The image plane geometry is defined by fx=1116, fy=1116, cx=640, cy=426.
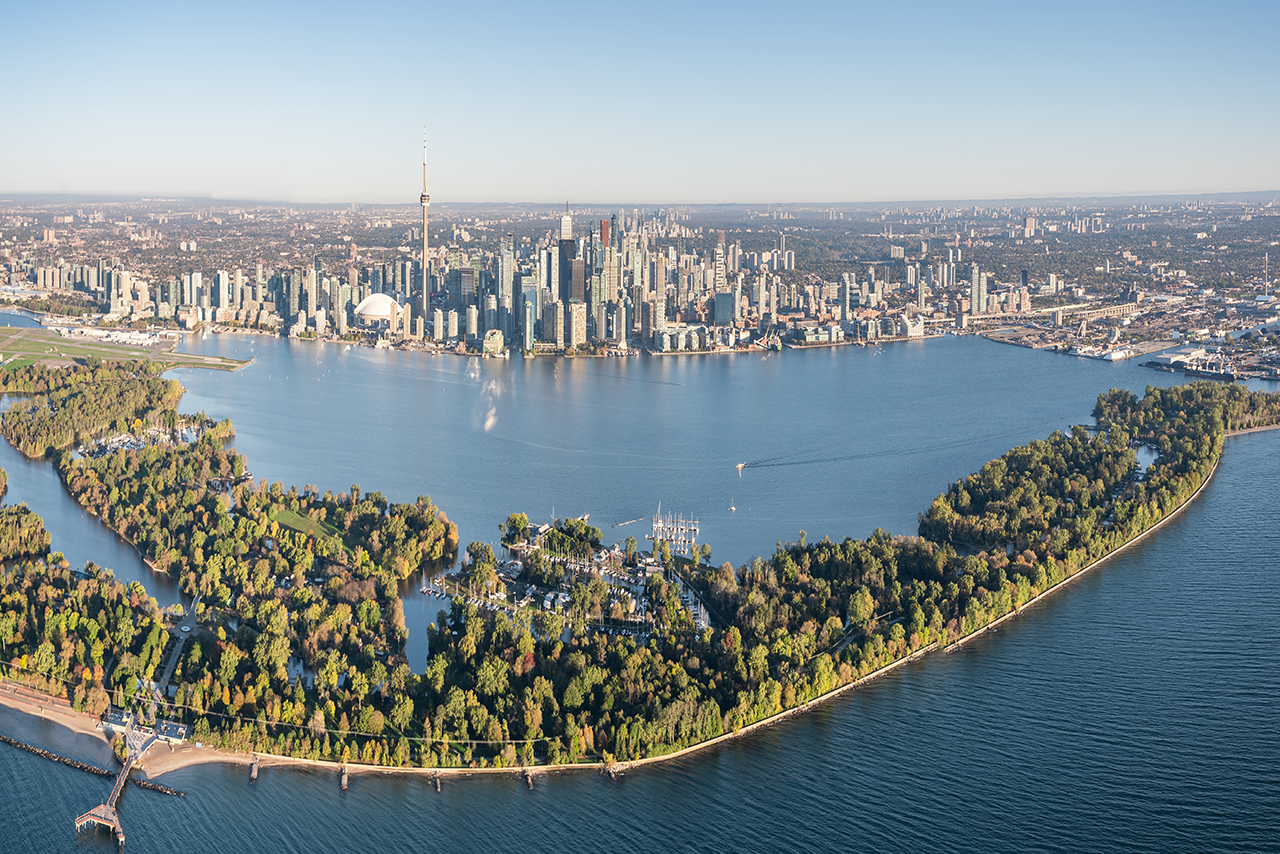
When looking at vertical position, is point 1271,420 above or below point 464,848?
above

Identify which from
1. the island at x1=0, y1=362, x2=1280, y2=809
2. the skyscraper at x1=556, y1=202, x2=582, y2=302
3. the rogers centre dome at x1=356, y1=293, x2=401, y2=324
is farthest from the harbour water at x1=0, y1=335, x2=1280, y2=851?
the rogers centre dome at x1=356, y1=293, x2=401, y2=324

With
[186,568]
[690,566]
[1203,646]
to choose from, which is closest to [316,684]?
[186,568]

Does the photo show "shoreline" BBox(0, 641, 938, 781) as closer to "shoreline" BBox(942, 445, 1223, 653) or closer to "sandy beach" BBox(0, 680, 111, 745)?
"sandy beach" BBox(0, 680, 111, 745)

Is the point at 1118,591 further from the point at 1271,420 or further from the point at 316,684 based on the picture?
the point at 1271,420

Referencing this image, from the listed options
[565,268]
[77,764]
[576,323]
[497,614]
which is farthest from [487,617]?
[565,268]

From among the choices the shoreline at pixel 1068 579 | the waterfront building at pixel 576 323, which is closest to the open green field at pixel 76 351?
A: the waterfront building at pixel 576 323

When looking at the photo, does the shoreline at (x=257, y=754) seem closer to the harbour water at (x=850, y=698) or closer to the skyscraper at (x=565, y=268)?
the harbour water at (x=850, y=698)
